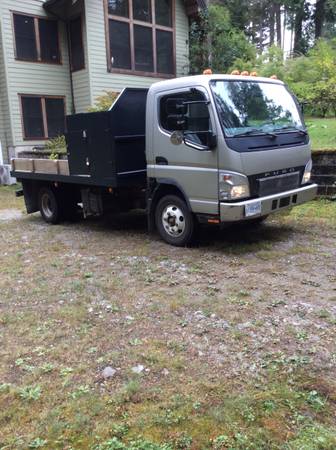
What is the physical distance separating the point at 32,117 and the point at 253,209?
37.1 feet

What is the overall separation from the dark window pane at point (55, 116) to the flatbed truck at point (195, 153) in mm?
8238

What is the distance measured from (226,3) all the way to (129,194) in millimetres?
23660

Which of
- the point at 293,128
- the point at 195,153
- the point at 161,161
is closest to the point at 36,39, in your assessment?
the point at 161,161

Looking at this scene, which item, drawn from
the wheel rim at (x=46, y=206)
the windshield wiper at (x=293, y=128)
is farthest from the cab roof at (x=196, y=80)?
the wheel rim at (x=46, y=206)

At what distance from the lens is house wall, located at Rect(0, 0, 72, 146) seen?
13844 millimetres

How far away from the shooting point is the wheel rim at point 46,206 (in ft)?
29.6

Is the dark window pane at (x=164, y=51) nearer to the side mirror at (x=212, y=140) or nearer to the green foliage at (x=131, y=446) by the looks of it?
the side mirror at (x=212, y=140)

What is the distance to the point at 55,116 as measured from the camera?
1543 centimetres

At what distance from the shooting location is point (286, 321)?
12.8 ft

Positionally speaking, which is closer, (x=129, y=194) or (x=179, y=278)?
(x=179, y=278)

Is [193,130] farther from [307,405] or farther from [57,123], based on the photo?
[57,123]

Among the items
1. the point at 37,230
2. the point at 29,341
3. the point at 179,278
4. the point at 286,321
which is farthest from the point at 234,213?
the point at 37,230

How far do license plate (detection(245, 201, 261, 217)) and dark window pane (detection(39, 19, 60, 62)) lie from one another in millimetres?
11767

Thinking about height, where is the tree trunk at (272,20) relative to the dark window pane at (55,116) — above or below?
above
